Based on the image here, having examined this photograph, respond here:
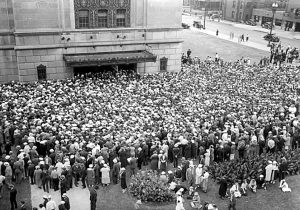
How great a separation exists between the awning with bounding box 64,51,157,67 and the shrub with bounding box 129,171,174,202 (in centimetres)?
1741

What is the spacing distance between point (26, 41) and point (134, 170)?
62.4 ft

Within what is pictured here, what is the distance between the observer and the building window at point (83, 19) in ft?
118

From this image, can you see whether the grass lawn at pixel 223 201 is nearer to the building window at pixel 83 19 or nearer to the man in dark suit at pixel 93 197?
the man in dark suit at pixel 93 197

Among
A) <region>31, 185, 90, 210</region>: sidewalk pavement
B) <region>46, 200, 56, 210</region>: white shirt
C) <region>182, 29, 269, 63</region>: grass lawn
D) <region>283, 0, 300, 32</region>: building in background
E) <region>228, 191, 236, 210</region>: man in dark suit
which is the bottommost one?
<region>31, 185, 90, 210</region>: sidewalk pavement

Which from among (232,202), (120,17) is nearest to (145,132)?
(232,202)

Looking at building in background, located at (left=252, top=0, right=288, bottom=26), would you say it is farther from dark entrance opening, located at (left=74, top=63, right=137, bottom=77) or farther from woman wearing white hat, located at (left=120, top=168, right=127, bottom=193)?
woman wearing white hat, located at (left=120, top=168, right=127, bottom=193)

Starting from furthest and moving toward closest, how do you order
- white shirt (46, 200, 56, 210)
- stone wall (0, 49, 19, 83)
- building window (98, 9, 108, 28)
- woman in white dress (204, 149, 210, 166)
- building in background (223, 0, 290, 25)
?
1. building in background (223, 0, 290, 25)
2. building window (98, 9, 108, 28)
3. stone wall (0, 49, 19, 83)
4. woman in white dress (204, 149, 210, 166)
5. white shirt (46, 200, 56, 210)

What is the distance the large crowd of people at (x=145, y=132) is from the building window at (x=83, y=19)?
5.12 metres

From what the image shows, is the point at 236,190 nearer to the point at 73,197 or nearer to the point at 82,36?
the point at 73,197

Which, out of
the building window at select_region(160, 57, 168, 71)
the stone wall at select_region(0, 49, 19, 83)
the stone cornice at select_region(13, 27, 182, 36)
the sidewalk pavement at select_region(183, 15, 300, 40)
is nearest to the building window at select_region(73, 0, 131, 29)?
the stone cornice at select_region(13, 27, 182, 36)

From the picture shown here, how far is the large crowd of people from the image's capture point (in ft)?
66.5

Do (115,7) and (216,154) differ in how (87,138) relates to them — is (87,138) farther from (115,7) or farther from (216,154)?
(115,7)

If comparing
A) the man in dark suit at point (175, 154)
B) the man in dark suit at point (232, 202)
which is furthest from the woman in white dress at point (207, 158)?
the man in dark suit at point (232, 202)

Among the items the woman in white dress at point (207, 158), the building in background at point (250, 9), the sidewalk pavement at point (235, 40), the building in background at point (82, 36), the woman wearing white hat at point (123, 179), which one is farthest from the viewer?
the building in background at point (250, 9)
